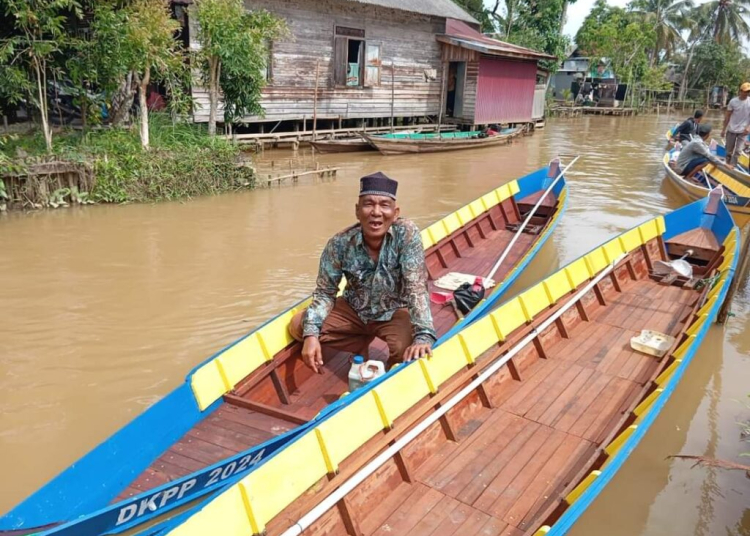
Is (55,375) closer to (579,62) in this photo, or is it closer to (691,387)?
(691,387)

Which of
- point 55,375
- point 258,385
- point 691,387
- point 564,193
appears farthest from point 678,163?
point 55,375

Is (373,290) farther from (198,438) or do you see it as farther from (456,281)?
(456,281)

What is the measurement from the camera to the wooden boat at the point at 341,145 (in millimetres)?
16516

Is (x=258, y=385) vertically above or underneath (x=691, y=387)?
above

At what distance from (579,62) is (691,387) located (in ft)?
142

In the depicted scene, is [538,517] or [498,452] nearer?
[538,517]

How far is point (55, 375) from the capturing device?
5.03 metres

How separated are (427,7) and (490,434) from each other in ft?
59.6

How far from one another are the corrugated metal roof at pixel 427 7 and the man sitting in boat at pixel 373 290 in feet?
47.2

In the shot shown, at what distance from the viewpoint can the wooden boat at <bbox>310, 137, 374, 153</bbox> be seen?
16516 millimetres

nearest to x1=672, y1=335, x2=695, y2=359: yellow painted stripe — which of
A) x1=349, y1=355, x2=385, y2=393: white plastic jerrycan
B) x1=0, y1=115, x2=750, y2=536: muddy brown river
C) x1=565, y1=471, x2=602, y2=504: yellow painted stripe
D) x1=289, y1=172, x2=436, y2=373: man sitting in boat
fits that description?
x1=0, y1=115, x2=750, y2=536: muddy brown river

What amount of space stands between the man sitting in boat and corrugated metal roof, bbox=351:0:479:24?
14390mm

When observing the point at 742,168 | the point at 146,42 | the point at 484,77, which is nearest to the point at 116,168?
the point at 146,42

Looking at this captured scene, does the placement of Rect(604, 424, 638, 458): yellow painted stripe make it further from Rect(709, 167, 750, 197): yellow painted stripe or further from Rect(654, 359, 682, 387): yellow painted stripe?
Rect(709, 167, 750, 197): yellow painted stripe
